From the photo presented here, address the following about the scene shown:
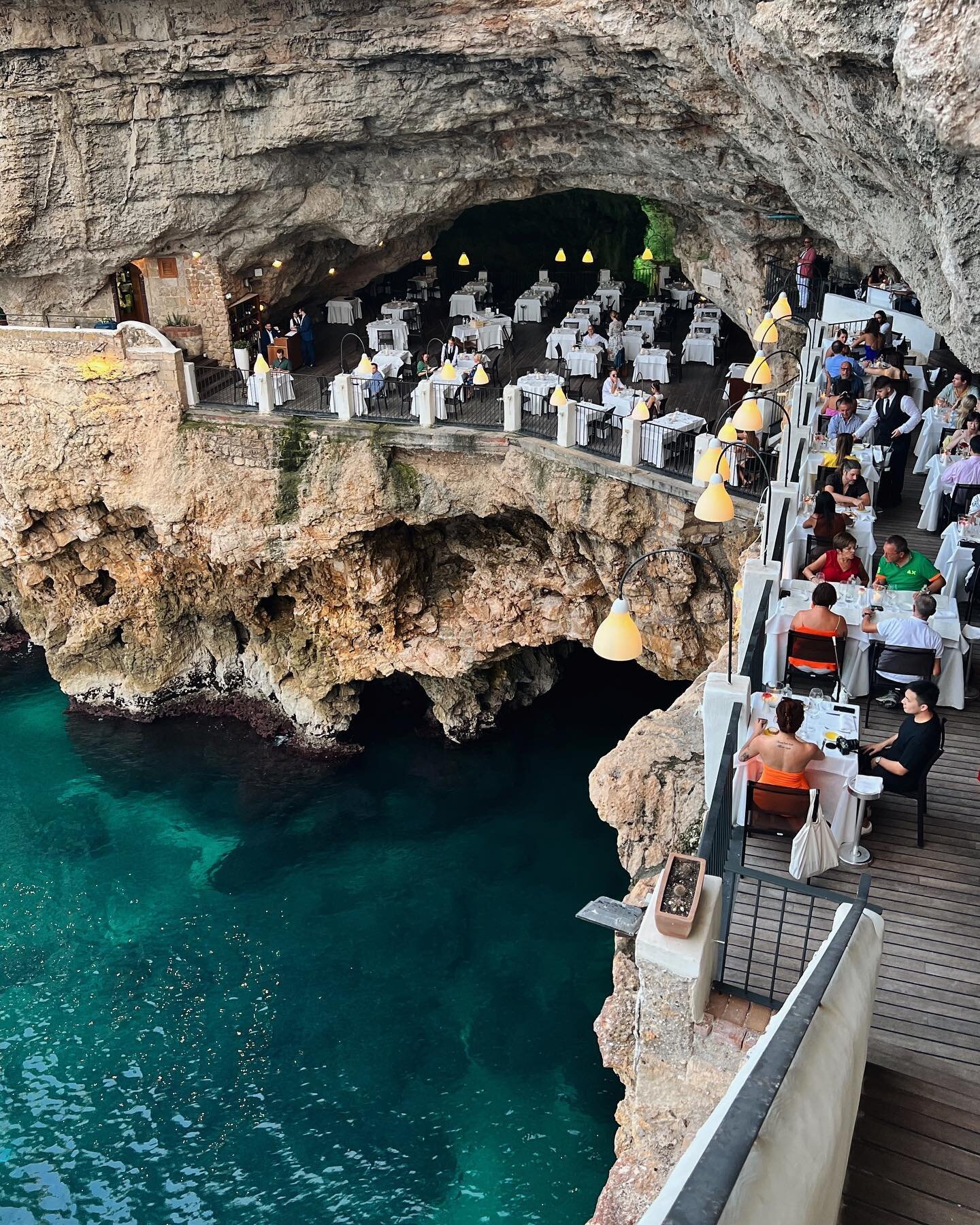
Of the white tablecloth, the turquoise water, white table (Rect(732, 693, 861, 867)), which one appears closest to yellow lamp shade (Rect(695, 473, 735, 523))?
white table (Rect(732, 693, 861, 867))

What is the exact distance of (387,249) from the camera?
21141 millimetres

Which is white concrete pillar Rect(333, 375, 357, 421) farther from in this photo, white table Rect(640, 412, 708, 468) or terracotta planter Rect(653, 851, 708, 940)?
terracotta planter Rect(653, 851, 708, 940)

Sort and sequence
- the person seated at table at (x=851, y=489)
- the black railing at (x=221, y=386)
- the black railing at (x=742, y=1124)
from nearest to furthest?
1. the black railing at (x=742, y=1124)
2. the person seated at table at (x=851, y=489)
3. the black railing at (x=221, y=386)

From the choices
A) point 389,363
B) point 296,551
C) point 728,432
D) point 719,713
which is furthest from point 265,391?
point 719,713

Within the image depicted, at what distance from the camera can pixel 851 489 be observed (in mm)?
11500

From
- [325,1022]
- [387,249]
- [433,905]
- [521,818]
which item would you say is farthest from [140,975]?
[387,249]

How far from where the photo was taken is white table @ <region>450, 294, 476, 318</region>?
21.9m

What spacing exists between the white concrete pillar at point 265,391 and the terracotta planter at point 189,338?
2.46 meters

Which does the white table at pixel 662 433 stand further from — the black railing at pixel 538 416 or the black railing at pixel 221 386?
the black railing at pixel 221 386

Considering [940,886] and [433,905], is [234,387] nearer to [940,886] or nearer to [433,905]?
[433,905]

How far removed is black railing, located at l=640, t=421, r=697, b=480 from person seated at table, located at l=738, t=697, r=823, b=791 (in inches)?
312

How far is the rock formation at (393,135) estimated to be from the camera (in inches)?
456

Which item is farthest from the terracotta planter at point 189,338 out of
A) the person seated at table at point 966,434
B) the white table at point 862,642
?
the white table at point 862,642

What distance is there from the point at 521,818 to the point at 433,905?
242 centimetres
